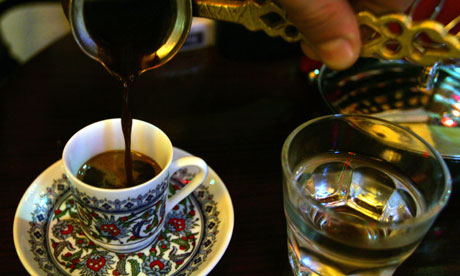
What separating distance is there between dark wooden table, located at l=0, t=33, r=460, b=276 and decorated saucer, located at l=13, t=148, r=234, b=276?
3 cm

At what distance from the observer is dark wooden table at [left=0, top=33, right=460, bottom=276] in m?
0.69

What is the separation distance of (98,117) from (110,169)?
228 millimetres

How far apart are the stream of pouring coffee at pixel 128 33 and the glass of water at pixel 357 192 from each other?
10.1 inches

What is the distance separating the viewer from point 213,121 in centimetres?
91

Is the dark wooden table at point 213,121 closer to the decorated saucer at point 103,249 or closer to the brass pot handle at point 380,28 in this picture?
the decorated saucer at point 103,249

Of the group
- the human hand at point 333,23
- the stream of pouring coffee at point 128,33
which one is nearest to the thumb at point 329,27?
the human hand at point 333,23

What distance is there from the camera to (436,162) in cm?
59

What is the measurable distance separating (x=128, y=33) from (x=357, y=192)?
0.42 m

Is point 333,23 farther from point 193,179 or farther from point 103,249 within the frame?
point 103,249

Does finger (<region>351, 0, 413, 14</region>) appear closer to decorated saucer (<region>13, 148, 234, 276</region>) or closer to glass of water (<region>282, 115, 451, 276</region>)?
glass of water (<region>282, 115, 451, 276</region>)

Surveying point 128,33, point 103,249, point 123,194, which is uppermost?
point 128,33

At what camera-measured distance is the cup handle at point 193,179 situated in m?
0.67

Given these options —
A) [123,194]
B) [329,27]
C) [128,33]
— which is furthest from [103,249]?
[329,27]

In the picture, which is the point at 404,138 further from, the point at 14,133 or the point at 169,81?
the point at 14,133
